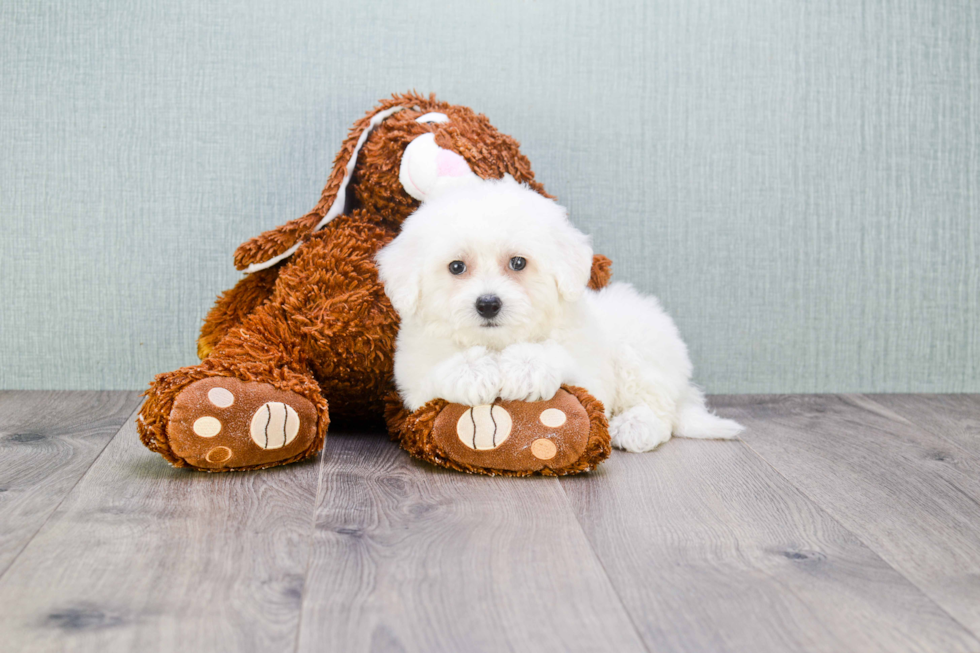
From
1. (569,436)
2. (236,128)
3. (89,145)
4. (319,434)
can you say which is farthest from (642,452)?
(89,145)

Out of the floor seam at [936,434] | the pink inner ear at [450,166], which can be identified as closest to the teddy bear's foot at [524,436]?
the pink inner ear at [450,166]

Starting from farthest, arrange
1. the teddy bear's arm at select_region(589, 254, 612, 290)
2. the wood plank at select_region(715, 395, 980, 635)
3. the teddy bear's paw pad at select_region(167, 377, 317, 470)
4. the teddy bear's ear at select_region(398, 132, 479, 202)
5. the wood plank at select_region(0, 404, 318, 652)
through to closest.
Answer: the teddy bear's arm at select_region(589, 254, 612, 290) < the teddy bear's ear at select_region(398, 132, 479, 202) < the teddy bear's paw pad at select_region(167, 377, 317, 470) < the wood plank at select_region(715, 395, 980, 635) < the wood plank at select_region(0, 404, 318, 652)

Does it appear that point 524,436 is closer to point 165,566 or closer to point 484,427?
point 484,427

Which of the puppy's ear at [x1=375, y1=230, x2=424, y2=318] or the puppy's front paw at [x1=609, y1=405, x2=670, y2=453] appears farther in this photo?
the puppy's front paw at [x1=609, y1=405, x2=670, y2=453]

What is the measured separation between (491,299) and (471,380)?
0.41ft

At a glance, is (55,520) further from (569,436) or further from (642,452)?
(642,452)

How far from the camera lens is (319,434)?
52.3 inches

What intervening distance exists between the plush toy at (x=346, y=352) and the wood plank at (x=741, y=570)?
13cm

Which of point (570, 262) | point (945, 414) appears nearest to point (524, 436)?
point (570, 262)

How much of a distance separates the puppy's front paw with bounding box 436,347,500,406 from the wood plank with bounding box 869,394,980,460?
0.86m

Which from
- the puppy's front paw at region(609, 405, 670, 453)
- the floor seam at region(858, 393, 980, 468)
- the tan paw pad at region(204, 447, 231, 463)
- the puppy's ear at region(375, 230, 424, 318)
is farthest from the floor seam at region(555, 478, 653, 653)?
the floor seam at region(858, 393, 980, 468)

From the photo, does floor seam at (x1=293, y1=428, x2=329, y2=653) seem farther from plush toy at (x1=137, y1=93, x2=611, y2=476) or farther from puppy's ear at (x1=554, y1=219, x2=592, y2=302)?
puppy's ear at (x1=554, y1=219, x2=592, y2=302)

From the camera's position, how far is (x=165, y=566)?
92 centimetres

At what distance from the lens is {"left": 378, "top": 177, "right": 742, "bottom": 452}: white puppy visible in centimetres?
125
